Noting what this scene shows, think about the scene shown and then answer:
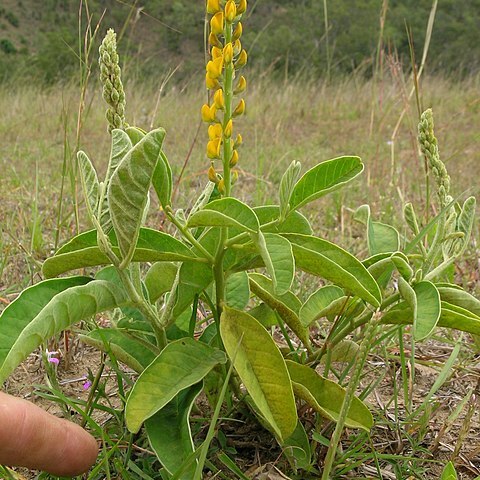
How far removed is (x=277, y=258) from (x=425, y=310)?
0.65 feet

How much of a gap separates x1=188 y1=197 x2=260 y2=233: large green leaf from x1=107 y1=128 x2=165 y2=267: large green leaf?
7 centimetres

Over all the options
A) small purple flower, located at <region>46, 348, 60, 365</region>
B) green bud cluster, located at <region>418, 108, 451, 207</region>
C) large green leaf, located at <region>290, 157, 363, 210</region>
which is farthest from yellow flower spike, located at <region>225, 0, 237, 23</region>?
small purple flower, located at <region>46, 348, 60, 365</region>

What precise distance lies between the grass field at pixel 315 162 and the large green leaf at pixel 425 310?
0.65 feet

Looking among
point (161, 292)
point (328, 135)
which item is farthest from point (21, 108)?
point (161, 292)

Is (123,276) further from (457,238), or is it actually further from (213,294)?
(457,238)

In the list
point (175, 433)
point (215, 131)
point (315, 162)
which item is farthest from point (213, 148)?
point (315, 162)

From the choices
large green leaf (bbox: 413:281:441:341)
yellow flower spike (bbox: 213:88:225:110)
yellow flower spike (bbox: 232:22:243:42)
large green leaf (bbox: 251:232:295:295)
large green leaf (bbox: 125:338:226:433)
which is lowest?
large green leaf (bbox: 125:338:226:433)

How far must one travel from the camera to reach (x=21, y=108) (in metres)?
6.80

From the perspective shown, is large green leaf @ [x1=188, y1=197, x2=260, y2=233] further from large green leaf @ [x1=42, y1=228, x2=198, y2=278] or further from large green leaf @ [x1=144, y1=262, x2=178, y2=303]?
large green leaf @ [x1=144, y1=262, x2=178, y2=303]

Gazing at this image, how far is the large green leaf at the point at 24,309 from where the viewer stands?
0.70 metres

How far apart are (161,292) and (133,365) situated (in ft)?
0.42

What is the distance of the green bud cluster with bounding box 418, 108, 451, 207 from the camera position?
35.5 inches

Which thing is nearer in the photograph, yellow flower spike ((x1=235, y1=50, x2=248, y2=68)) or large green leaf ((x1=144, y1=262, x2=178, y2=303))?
yellow flower spike ((x1=235, y1=50, x2=248, y2=68))

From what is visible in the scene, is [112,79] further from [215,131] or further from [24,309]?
[24,309]
